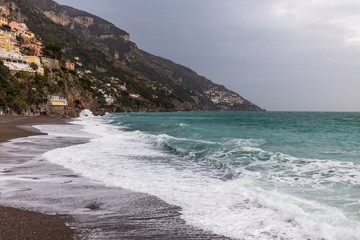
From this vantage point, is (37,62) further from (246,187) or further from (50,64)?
(246,187)

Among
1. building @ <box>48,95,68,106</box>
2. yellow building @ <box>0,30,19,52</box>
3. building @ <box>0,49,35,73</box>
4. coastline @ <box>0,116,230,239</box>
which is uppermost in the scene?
yellow building @ <box>0,30,19,52</box>

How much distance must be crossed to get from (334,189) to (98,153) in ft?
45.3

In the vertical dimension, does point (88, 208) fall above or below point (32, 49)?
below

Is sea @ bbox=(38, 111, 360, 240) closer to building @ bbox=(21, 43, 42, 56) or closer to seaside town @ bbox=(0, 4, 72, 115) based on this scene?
seaside town @ bbox=(0, 4, 72, 115)

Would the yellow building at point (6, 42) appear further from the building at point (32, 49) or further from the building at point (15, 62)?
the building at point (15, 62)

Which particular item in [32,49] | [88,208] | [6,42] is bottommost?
[88,208]

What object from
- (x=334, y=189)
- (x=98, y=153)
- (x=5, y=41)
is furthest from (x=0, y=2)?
(x=334, y=189)

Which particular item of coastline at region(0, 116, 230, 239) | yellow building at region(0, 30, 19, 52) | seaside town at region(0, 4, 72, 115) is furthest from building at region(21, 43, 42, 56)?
coastline at region(0, 116, 230, 239)

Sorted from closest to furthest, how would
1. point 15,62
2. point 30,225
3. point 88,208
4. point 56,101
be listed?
1. point 30,225
2. point 88,208
3. point 15,62
4. point 56,101

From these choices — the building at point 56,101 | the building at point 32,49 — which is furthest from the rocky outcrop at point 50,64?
the building at point 56,101

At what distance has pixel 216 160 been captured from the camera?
18.3m

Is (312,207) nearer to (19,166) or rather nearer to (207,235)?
(207,235)

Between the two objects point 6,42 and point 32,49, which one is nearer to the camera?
point 6,42

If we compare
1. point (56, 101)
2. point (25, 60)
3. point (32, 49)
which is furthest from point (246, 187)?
point (32, 49)
